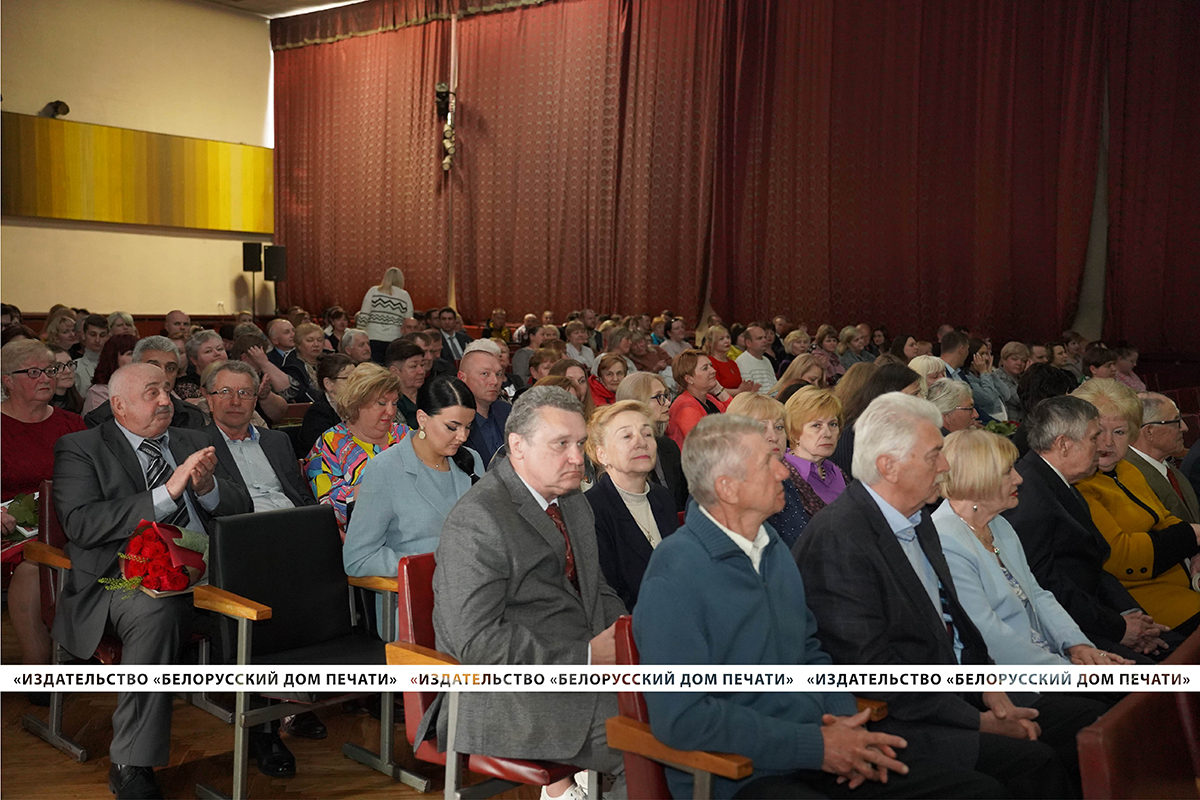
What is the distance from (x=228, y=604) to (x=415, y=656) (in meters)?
0.76

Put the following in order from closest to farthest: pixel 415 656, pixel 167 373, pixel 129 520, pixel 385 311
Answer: pixel 415 656 → pixel 129 520 → pixel 167 373 → pixel 385 311

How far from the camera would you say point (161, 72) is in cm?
1508

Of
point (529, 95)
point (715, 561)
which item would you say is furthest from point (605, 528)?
point (529, 95)

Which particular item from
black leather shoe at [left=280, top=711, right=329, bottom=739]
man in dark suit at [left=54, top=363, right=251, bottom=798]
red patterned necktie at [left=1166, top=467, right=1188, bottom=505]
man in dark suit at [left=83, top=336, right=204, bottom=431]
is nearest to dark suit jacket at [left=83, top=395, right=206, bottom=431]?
man in dark suit at [left=83, top=336, right=204, bottom=431]

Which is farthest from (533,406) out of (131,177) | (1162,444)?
(131,177)

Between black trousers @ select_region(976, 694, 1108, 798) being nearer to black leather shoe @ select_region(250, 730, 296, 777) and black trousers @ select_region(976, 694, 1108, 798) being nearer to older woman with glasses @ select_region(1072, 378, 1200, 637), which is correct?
older woman with glasses @ select_region(1072, 378, 1200, 637)

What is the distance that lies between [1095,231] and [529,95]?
7084 millimetres

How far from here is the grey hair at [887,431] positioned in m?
2.48

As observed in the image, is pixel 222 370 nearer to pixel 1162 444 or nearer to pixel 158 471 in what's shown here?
pixel 158 471

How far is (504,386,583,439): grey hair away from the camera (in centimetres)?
256

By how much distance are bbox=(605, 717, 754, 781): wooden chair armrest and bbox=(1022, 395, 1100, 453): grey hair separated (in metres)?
1.81

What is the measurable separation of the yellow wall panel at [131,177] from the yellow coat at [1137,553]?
13.0 m

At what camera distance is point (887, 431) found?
250 cm

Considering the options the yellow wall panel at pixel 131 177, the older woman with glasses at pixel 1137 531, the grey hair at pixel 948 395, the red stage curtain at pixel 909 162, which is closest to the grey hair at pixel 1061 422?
the older woman with glasses at pixel 1137 531
